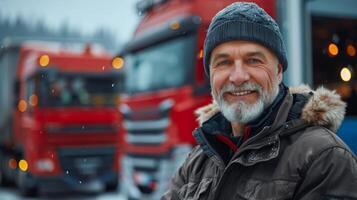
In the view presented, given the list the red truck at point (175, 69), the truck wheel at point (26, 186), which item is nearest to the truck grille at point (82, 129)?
the truck wheel at point (26, 186)

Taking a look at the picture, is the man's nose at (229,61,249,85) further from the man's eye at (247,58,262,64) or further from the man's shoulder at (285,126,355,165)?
the man's shoulder at (285,126,355,165)

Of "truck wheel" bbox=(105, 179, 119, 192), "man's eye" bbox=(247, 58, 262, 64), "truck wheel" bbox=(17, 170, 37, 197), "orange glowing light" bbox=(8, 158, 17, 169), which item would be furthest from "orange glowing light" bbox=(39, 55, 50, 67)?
"man's eye" bbox=(247, 58, 262, 64)

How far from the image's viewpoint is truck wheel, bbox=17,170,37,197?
9523 millimetres

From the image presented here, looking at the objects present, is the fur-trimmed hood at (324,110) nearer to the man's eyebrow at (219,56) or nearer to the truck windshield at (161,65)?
the man's eyebrow at (219,56)

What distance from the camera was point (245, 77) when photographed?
1.63 m

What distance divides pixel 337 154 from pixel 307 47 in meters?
2.39

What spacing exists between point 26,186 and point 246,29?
29.0 feet

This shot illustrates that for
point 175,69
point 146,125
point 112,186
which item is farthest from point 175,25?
point 112,186

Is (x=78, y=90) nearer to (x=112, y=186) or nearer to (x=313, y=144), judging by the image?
(x=112, y=186)

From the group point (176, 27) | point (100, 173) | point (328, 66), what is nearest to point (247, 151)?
point (328, 66)

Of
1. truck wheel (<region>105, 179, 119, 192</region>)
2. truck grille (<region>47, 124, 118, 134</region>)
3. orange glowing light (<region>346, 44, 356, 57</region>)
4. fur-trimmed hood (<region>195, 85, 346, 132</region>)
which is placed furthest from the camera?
truck wheel (<region>105, 179, 119, 192</region>)

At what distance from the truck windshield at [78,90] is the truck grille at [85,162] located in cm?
86

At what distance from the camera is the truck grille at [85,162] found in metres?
9.19

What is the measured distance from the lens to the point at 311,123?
1.54m
